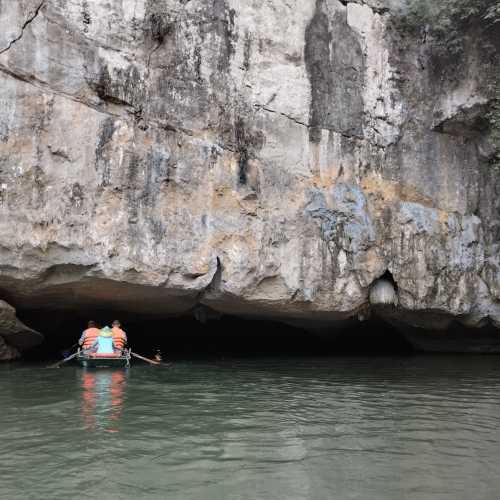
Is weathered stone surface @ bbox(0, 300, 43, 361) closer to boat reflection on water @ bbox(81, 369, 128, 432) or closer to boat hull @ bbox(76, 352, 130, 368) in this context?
boat hull @ bbox(76, 352, 130, 368)

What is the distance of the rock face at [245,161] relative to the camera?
36.5 ft

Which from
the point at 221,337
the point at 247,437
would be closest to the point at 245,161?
the point at 247,437

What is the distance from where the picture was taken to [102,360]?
40.2ft

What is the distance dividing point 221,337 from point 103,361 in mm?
8004

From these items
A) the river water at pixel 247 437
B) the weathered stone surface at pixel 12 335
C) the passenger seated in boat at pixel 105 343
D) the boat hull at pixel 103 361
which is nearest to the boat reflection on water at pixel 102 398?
the river water at pixel 247 437

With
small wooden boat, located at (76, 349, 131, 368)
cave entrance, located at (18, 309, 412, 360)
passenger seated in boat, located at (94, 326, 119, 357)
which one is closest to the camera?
small wooden boat, located at (76, 349, 131, 368)

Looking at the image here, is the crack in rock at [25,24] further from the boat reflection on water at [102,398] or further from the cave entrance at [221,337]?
the cave entrance at [221,337]

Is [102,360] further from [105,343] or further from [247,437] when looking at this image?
[247,437]

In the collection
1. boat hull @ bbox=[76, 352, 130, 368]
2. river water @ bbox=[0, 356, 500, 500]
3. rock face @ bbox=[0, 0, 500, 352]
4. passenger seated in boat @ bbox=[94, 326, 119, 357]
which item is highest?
rock face @ bbox=[0, 0, 500, 352]

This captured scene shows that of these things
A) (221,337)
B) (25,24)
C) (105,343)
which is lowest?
(221,337)

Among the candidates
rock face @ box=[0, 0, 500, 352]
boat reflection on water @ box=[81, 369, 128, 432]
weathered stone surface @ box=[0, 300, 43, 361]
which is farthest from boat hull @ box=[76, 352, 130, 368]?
weathered stone surface @ box=[0, 300, 43, 361]

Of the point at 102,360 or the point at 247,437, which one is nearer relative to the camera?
the point at 247,437

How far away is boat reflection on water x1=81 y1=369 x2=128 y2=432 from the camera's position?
6.94m

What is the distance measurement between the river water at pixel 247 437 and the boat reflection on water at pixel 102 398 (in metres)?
0.02
